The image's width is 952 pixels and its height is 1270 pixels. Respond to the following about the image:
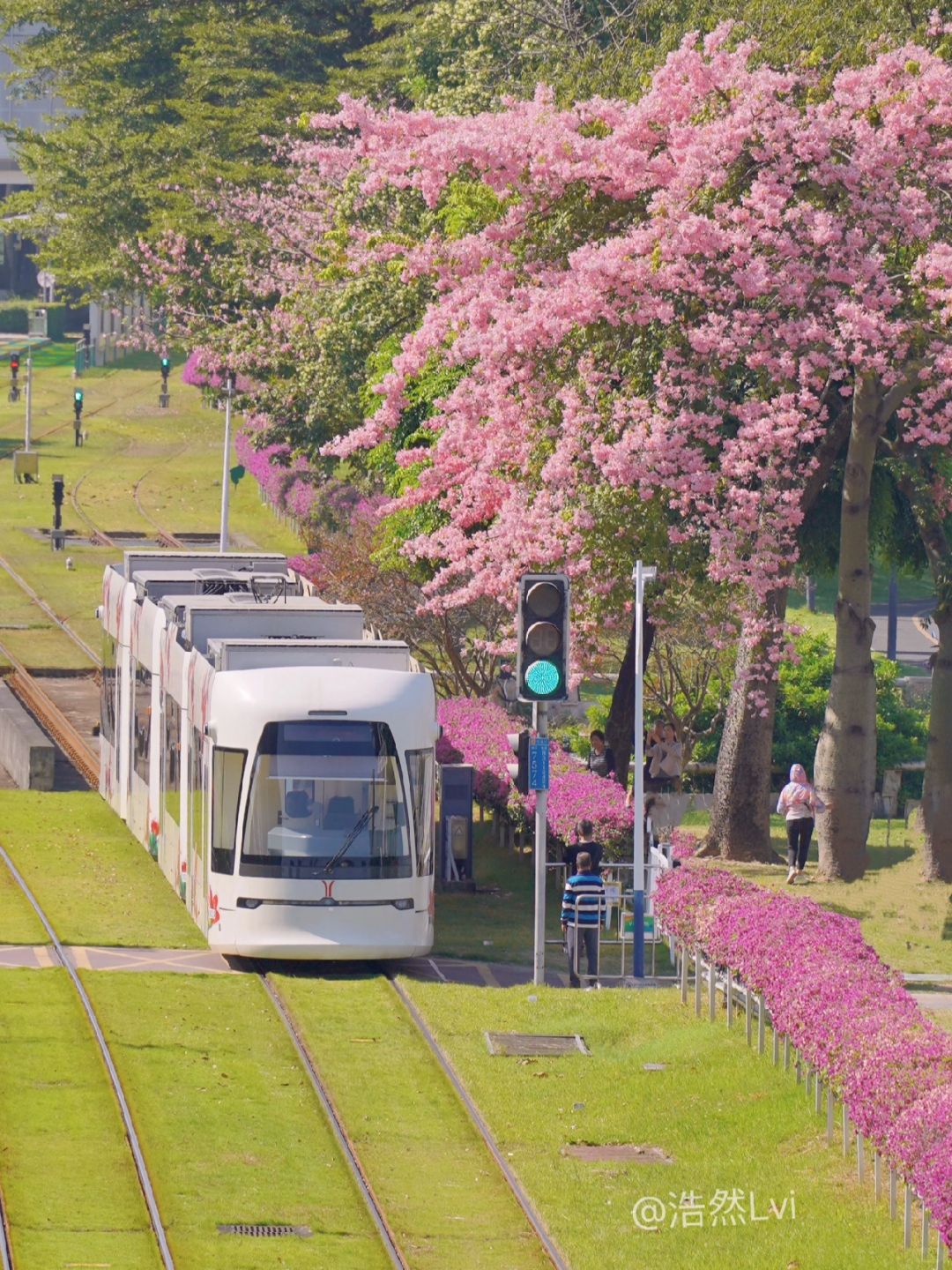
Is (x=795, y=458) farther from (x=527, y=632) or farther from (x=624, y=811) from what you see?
(x=527, y=632)

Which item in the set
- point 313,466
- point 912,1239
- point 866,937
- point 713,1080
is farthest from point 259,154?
point 912,1239

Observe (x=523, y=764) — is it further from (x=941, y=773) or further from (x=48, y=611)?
(x=48, y=611)

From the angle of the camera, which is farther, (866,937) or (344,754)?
(866,937)

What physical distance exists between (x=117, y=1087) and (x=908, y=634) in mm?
47738

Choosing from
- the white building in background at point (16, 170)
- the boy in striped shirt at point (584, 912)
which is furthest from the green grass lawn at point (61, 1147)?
the white building in background at point (16, 170)

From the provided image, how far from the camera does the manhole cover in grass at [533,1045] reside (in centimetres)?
2006

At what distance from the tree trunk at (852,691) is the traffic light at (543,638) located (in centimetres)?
750

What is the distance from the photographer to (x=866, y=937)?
25094 millimetres

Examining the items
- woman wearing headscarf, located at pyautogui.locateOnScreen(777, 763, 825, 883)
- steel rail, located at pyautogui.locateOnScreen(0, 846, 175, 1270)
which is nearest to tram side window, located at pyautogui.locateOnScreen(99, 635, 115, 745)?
steel rail, located at pyautogui.locateOnScreen(0, 846, 175, 1270)

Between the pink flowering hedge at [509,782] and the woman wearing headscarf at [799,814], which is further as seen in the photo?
the woman wearing headscarf at [799,814]

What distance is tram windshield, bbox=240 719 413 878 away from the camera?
2250 centimetres

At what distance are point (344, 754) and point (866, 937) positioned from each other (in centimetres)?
634

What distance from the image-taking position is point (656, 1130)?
1780 cm

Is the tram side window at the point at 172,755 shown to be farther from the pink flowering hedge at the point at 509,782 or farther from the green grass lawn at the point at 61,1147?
the green grass lawn at the point at 61,1147
